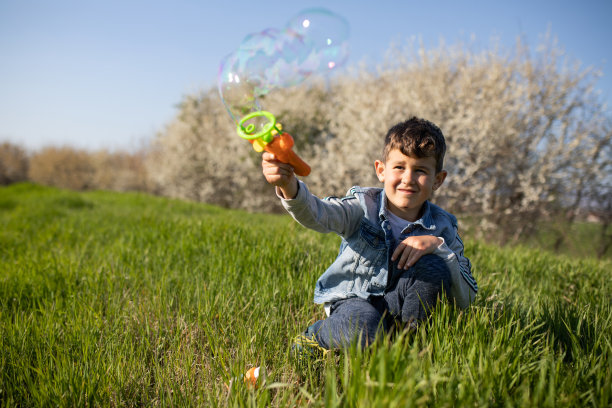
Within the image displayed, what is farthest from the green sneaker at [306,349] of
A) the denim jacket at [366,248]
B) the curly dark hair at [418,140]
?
the curly dark hair at [418,140]

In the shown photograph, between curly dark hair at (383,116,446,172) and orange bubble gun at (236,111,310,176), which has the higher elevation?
curly dark hair at (383,116,446,172)

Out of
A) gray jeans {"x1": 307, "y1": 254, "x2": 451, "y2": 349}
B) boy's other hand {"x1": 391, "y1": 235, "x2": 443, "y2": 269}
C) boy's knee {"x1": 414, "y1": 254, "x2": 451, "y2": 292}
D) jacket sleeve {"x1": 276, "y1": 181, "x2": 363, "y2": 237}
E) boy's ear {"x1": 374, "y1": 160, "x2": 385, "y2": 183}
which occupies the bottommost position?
gray jeans {"x1": 307, "y1": 254, "x2": 451, "y2": 349}

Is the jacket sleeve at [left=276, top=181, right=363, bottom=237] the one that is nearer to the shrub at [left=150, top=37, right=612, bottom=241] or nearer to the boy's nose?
the boy's nose

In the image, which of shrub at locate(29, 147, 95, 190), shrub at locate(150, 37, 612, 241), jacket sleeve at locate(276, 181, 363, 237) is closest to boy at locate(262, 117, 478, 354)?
jacket sleeve at locate(276, 181, 363, 237)

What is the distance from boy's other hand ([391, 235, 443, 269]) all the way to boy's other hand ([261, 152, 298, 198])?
2.34ft

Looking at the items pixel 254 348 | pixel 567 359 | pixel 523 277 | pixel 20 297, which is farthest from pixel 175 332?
pixel 523 277

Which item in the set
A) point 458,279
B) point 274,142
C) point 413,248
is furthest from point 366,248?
point 274,142

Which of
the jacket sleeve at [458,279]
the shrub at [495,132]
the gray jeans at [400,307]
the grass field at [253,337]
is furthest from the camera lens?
the shrub at [495,132]

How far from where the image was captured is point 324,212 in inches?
84.4

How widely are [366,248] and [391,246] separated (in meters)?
0.15

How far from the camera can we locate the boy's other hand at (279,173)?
6.05ft

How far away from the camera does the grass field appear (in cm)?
143

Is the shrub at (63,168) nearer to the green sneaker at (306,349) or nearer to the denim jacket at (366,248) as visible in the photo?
the denim jacket at (366,248)

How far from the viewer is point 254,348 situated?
205 centimetres
